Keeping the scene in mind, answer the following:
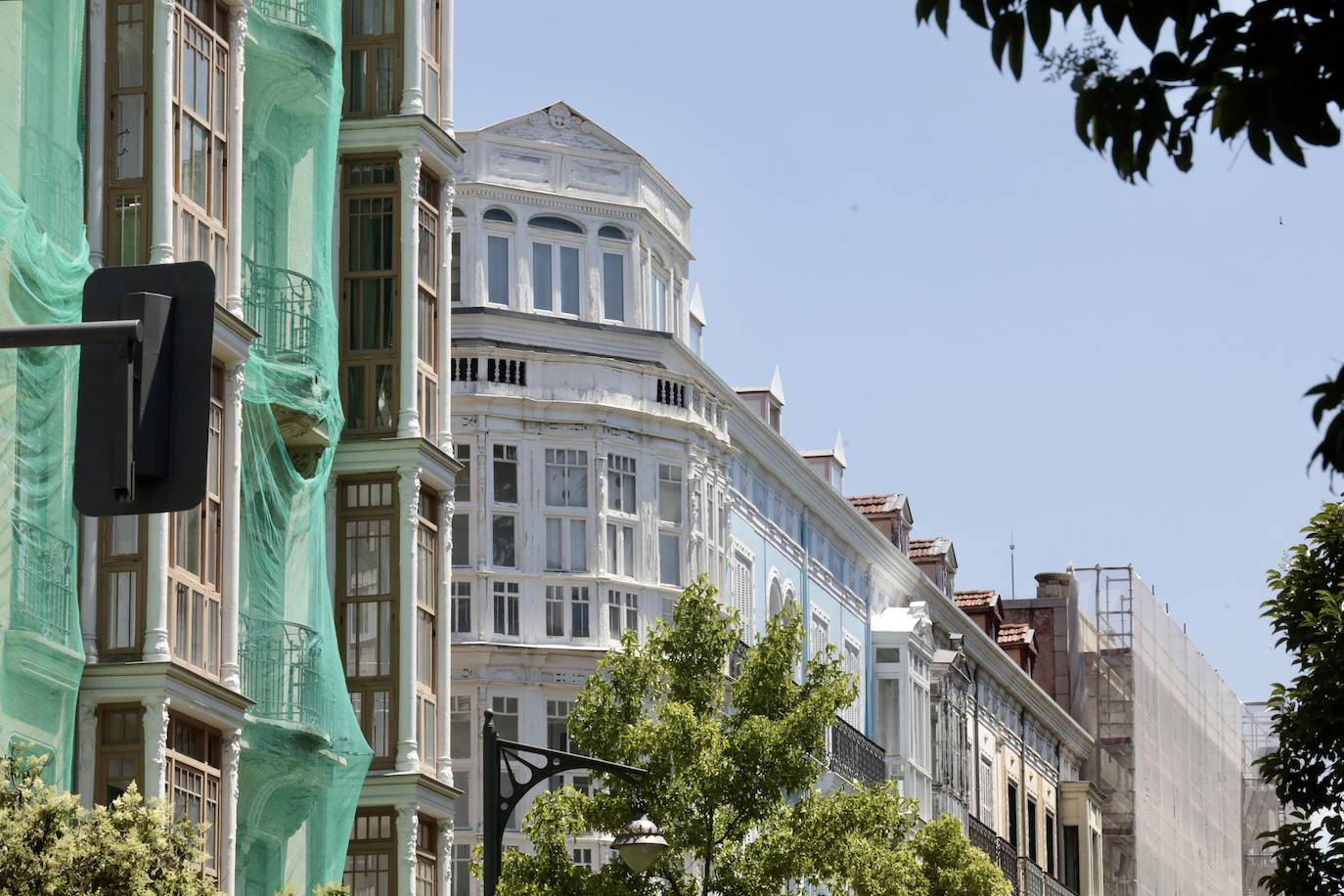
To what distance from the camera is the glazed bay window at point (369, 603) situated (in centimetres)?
3116

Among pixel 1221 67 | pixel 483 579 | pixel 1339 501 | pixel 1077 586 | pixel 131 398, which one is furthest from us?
pixel 1077 586

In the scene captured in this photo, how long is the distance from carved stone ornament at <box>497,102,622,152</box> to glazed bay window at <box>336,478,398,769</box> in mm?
14720

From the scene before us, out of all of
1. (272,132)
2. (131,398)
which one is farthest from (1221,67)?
(272,132)

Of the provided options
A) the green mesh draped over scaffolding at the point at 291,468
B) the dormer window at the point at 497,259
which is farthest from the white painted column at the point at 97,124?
the dormer window at the point at 497,259

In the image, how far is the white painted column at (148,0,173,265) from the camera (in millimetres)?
24828

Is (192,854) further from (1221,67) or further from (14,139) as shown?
(1221,67)

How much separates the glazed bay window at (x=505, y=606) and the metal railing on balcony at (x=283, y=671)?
556 inches

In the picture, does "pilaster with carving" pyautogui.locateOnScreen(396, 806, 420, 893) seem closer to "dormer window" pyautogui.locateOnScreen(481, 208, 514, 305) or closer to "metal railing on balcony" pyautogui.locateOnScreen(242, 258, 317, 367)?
"metal railing on balcony" pyautogui.locateOnScreen(242, 258, 317, 367)

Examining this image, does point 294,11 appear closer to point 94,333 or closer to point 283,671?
point 283,671

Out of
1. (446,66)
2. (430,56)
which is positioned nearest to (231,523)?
(430,56)

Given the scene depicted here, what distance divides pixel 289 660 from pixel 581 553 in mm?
15707

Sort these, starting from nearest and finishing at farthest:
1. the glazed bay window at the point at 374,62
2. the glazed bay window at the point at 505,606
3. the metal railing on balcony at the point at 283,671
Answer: the metal railing on balcony at the point at 283,671 < the glazed bay window at the point at 374,62 < the glazed bay window at the point at 505,606

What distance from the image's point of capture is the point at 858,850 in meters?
31.7

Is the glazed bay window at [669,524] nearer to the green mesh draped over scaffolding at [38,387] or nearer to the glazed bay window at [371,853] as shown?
the glazed bay window at [371,853]
